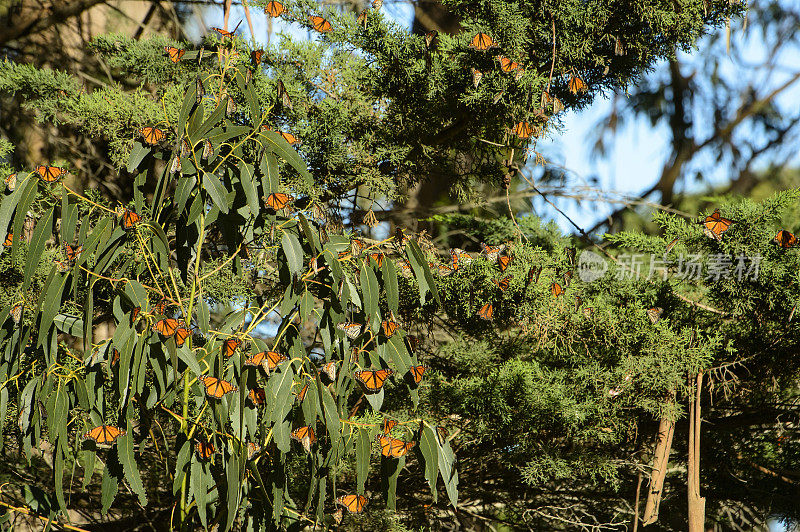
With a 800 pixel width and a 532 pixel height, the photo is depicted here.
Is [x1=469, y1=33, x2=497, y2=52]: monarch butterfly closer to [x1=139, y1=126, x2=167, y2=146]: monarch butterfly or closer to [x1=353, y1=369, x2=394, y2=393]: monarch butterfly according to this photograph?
[x1=139, y1=126, x2=167, y2=146]: monarch butterfly

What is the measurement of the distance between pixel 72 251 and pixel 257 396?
1.57ft

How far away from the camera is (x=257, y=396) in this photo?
1314 mm

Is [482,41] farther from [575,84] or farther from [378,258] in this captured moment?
[378,258]

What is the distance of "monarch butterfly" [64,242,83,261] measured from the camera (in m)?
1.29

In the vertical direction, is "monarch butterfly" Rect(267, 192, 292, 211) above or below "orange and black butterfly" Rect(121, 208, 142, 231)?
above

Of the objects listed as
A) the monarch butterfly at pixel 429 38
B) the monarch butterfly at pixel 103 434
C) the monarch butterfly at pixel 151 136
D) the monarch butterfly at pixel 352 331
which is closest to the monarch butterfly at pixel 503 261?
the monarch butterfly at pixel 429 38

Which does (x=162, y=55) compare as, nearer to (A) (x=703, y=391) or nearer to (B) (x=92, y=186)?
(B) (x=92, y=186)

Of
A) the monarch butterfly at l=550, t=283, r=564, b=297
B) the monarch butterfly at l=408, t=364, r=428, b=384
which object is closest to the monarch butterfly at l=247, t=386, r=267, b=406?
the monarch butterfly at l=408, t=364, r=428, b=384

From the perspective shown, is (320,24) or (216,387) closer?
(216,387)

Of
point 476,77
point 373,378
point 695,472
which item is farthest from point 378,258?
point 695,472

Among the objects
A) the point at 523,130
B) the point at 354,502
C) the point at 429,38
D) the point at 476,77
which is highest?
the point at 429,38

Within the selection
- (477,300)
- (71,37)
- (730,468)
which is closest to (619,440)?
(730,468)

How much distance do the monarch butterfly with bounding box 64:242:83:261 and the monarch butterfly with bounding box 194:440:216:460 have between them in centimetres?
42

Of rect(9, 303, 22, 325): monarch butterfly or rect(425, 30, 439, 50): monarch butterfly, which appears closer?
rect(9, 303, 22, 325): monarch butterfly
